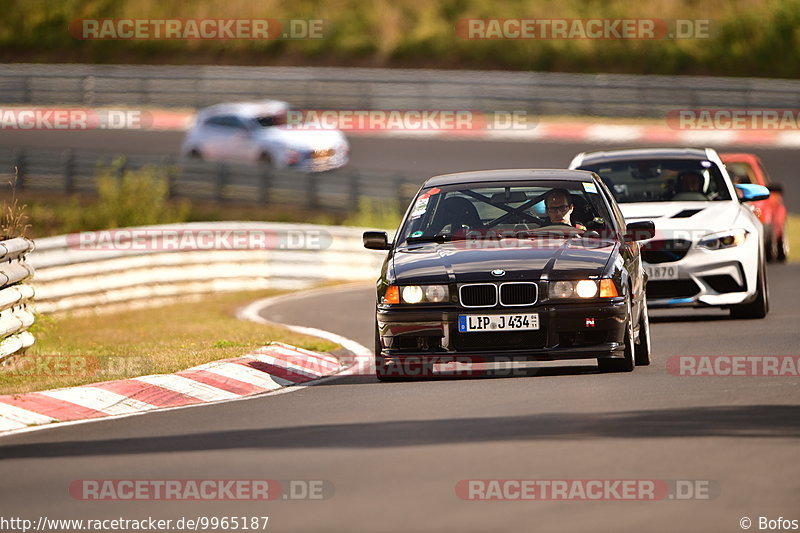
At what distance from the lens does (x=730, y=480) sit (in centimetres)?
748

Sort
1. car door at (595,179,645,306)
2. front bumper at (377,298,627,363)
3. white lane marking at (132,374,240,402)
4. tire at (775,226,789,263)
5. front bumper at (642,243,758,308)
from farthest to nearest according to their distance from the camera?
tire at (775,226,789,263) → front bumper at (642,243,758,308) → car door at (595,179,645,306) → white lane marking at (132,374,240,402) → front bumper at (377,298,627,363)

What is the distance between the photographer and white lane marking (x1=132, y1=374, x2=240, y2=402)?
456 inches

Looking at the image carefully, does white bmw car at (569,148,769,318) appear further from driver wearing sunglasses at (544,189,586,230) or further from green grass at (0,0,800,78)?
green grass at (0,0,800,78)

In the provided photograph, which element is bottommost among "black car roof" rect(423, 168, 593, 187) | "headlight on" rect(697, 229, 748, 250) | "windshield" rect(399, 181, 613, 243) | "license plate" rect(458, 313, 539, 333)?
"license plate" rect(458, 313, 539, 333)

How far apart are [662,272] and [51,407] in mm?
6735

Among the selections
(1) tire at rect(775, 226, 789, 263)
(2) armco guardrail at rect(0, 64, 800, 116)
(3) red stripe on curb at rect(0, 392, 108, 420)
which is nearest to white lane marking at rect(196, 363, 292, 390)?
(3) red stripe on curb at rect(0, 392, 108, 420)

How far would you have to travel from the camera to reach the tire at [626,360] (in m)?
11.2

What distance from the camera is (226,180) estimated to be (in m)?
35.4

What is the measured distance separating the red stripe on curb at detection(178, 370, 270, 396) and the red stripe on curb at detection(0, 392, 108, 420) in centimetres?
134

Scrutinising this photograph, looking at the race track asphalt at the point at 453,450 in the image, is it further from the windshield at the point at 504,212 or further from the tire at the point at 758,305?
the tire at the point at 758,305

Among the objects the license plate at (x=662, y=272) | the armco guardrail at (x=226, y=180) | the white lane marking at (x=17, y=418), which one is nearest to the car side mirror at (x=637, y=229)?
the license plate at (x=662, y=272)

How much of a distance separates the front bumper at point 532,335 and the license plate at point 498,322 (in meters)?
0.03

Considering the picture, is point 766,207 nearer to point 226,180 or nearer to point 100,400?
point 100,400

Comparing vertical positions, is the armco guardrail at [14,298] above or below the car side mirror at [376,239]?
below
